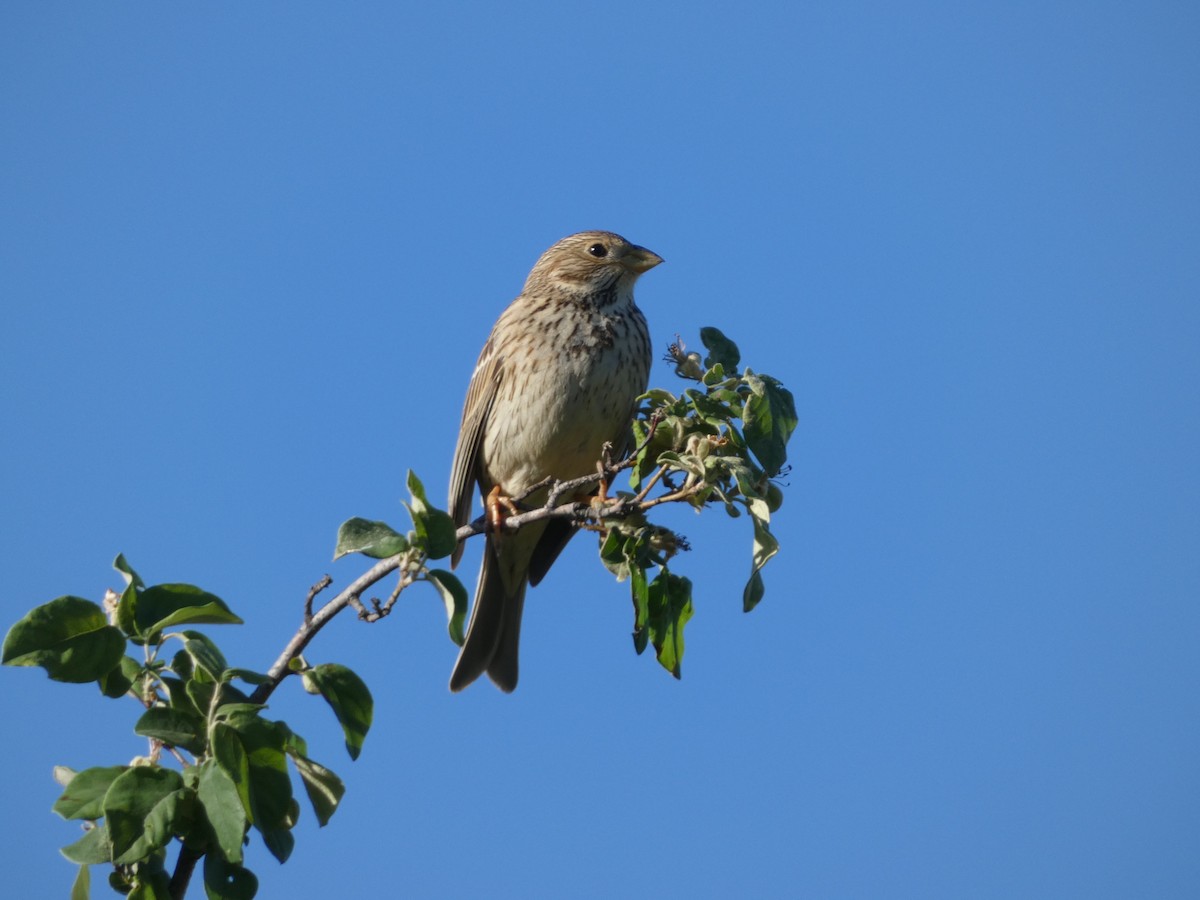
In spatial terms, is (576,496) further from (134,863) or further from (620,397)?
(134,863)

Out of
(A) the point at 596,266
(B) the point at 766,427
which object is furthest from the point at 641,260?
(B) the point at 766,427

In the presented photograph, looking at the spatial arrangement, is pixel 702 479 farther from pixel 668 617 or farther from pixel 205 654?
pixel 205 654

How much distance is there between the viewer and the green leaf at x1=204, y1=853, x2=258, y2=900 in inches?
133

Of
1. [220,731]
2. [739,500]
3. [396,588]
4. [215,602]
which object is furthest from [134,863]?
[739,500]

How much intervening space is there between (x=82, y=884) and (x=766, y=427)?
8.08 ft

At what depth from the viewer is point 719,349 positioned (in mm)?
4934

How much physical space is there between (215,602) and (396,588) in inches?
22.4

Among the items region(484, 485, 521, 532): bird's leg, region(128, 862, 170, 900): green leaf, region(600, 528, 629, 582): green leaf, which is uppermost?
region(484, 485, 521, 532): bird's leg

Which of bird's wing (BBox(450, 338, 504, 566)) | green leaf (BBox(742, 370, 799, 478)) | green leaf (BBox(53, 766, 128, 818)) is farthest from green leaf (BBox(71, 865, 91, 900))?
bird's wing (BBox(450, 338, 504, 566))

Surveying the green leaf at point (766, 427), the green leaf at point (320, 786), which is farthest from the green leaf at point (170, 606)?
the green leaf at point (766, 427)

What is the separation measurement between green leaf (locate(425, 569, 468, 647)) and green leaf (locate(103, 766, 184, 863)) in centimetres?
92

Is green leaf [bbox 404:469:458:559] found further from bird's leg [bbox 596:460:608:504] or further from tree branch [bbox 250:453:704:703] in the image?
bird's leg [bbox 596:460:608:504]

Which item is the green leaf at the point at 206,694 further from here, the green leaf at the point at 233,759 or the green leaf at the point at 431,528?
the green leaf at the point at 431,528

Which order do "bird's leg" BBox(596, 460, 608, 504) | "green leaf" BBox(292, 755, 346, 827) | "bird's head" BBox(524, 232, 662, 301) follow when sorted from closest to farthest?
"green leaf" BBox(292, 755, 346, 827), "bird's leg" BBox(596, 460, 608, 504), "bird's head" BBox(524, 232, 662, 301)
